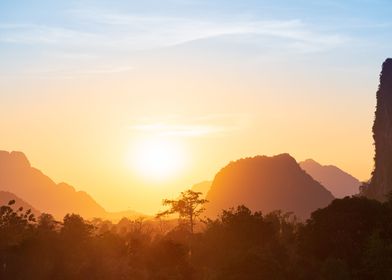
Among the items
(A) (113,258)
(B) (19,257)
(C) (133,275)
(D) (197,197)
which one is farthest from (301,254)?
(D) (197,197)

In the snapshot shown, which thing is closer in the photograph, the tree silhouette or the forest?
the forest

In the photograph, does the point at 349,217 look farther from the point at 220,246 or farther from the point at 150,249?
the point at 150,249

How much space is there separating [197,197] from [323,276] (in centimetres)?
7324

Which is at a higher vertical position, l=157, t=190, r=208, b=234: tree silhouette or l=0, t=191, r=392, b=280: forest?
l=157, t=190, r=208, b=234: tree silhouette

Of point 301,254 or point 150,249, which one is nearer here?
point 301,254

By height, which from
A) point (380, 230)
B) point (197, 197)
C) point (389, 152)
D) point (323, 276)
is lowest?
point (323, 276)

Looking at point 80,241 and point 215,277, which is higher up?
point 80,241

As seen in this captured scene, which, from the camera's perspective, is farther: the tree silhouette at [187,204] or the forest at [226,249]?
the tree silhouette at [187,204]

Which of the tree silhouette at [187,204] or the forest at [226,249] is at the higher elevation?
the tree silhouette at [187,204]

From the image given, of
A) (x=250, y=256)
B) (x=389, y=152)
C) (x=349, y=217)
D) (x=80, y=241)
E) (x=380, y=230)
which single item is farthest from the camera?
(x=389, y=152)

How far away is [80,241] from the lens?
80500 mm

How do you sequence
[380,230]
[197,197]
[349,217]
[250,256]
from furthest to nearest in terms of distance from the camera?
[197,197], [349,217], [380,230], [250,256]

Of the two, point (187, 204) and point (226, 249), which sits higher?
point (187, 204)

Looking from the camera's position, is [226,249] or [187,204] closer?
[226,249]
